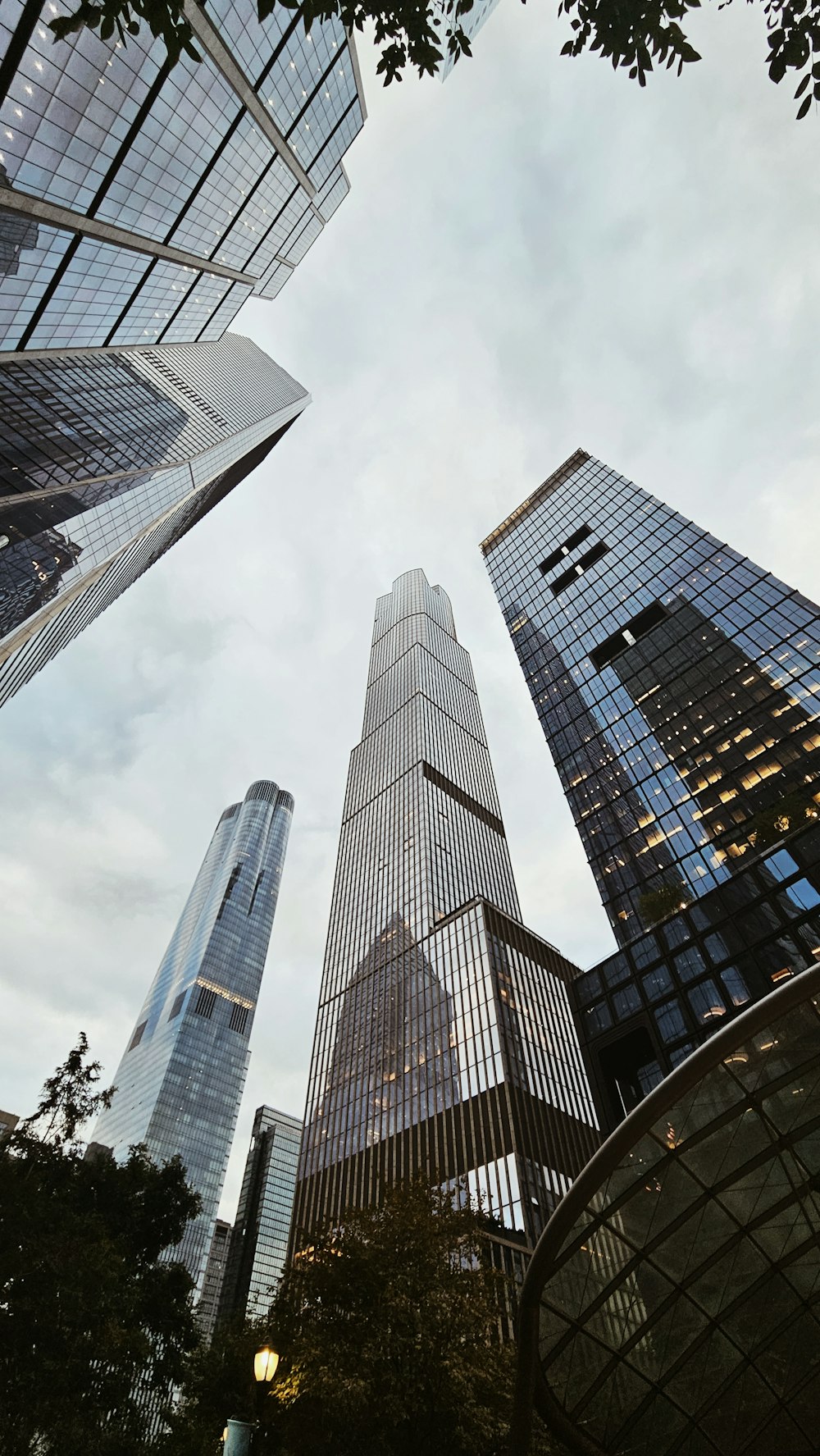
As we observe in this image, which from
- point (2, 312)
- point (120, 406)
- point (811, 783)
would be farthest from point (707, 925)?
point (120, 406)

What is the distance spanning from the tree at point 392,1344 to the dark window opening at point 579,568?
9036 cm

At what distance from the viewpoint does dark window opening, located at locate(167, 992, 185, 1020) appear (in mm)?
177625

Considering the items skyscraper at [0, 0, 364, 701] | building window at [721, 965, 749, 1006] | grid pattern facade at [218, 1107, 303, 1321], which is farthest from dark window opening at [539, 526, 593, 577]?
grid pattern facade at [218, 1107, 303, 1321]

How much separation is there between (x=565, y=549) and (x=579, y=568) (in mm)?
6356

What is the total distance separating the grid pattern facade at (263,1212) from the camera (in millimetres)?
133625

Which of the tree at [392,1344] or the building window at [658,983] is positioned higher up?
the building window at [658,983]

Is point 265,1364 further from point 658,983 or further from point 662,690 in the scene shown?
point 662,690

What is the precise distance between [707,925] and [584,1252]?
116ft

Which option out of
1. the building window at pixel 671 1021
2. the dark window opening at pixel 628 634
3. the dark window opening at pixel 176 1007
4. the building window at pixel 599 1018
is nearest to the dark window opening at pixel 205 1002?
the dark window opening at pixel 176 1007

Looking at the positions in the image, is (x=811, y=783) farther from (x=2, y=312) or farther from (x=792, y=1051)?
(x=2, y=312)

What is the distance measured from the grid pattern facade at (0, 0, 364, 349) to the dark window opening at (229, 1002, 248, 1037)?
157 meters

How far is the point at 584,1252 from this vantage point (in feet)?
43.3

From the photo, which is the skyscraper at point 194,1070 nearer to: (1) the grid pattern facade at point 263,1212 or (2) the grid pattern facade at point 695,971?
(1) the grid pattern facade at point 263,1212

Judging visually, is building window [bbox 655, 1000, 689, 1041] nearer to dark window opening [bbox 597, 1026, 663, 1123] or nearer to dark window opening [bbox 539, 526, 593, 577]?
dark window opening [bbox 597, 1026, 663, 1123]
